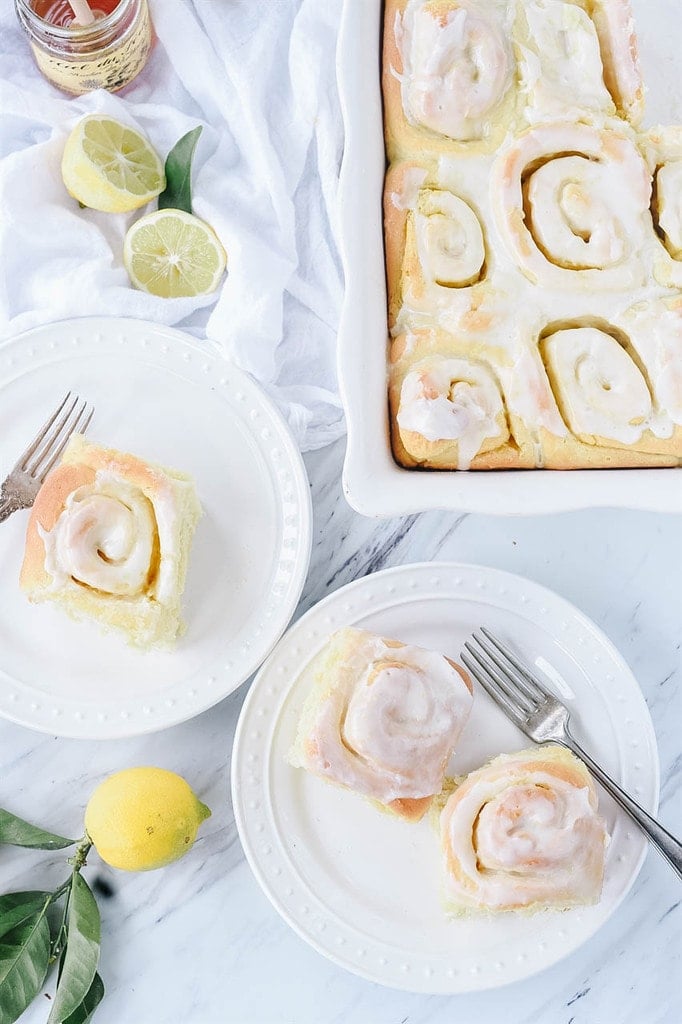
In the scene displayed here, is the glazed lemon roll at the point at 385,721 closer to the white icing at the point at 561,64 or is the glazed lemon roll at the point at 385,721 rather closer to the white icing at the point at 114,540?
the white icing at the point at 114,540

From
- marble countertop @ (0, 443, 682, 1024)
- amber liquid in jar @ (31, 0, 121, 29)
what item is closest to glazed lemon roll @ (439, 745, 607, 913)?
marble countertop @ (0, 443, 682, 1024)

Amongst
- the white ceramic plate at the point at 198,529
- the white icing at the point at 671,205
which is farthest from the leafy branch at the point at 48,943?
A: the white icing at the point at 671,205

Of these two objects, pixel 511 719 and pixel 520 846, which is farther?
pixel 511 719

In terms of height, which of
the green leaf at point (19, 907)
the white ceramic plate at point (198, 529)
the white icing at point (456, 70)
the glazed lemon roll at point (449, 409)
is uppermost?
the white icing at point (456, 70)

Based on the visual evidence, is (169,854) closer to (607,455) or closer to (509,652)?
(509,652)

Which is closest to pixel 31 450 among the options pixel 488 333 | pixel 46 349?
pixel 46 349

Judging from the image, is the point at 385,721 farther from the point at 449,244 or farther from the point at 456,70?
the point at 456,70
